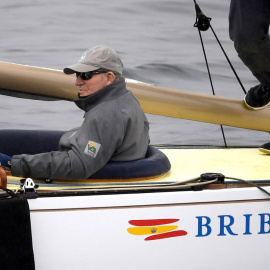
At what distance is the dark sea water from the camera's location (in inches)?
384

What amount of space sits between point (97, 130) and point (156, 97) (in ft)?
4.60

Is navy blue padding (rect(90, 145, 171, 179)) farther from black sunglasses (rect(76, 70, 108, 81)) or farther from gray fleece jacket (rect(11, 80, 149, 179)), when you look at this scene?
black sunglasses (rect(76, 70, 108, 81))

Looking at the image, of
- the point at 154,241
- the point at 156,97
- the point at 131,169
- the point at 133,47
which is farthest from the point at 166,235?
the point at 133,47

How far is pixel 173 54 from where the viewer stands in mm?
13086

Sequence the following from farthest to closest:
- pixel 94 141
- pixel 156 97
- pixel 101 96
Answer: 1. pixel 156 97
2. pixel 101 96
3. pixel 94 141

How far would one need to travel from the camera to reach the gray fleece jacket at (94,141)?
4516 millimetres

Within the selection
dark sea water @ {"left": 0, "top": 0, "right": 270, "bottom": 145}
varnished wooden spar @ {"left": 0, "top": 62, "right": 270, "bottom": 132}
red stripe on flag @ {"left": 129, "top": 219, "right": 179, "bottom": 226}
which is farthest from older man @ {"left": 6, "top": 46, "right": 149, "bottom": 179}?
dark sea water @ {"left": 0, "top": 0, "right": 270, "bottom": 145}

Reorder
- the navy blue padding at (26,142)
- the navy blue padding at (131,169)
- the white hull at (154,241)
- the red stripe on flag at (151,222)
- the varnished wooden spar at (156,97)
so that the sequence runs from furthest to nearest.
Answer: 1. the varnished wooden spar at (156,97)
2. the navy blue padding at (26,142)
3. the navy blue padding at (131,169)
4. the red stripe on flag at (151,222)
5. the white hull at (154,241)

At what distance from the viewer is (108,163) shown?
468 cm

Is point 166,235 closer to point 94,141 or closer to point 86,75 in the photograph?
point 94,141

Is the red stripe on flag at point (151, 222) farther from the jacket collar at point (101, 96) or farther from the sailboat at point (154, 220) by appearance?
the jacket collar at point (101, 96)

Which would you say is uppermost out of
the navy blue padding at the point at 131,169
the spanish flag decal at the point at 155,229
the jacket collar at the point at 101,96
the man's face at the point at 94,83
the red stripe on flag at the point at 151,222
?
the man's face at the point at 94,83

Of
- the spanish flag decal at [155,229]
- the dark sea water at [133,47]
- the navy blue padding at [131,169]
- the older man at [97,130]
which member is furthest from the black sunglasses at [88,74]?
the dark sea water at [133,47]

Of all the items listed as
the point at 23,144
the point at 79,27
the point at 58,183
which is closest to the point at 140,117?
the point at 58,183
